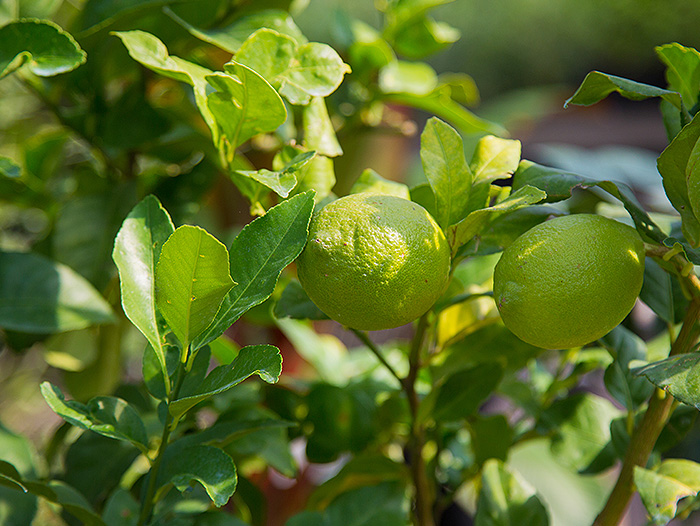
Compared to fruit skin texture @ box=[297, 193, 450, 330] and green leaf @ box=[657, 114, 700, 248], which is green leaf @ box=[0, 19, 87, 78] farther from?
green leaf @ box=[657, 114, 700, 248]

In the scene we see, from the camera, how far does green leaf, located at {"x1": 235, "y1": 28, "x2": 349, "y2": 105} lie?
0.27m

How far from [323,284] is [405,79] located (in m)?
0.34

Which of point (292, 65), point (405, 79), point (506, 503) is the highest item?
point (292, 65)

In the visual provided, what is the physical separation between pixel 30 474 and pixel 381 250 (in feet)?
0.89

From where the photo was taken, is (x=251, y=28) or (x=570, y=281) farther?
(x=251, y=28)

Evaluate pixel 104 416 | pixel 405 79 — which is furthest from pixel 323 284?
pixel 405 79

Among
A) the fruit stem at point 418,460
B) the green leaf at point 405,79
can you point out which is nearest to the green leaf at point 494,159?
the fruit stem at point 418,460

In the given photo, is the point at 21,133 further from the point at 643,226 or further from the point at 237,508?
the point at 643,226

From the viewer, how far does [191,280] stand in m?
0.23

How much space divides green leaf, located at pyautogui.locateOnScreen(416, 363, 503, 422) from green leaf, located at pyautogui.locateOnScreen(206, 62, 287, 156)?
18 cm

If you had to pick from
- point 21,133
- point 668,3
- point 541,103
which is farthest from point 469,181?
point 668,3

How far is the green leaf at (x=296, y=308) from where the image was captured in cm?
28

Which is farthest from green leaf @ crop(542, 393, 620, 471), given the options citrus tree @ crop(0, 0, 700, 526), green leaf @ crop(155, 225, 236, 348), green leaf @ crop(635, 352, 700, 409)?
green leaf @ crop(155, 225, 236, 348)

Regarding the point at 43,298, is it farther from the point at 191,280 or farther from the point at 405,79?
the point at 405,79
